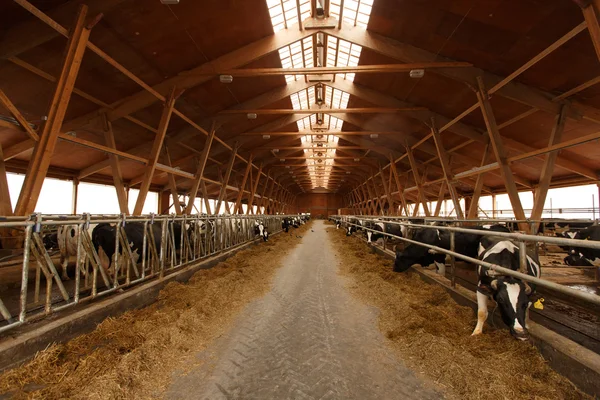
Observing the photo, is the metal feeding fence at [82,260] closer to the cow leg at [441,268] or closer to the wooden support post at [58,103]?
the wooden support post at [58,103]

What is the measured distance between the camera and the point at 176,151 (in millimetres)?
20188

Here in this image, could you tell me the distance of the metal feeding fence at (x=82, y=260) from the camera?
3.67 meters

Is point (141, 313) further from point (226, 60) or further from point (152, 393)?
point (226, 60)

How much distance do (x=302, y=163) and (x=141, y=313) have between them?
31124 millimetres

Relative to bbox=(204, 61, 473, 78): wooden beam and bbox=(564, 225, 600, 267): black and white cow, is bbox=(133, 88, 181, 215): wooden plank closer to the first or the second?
bbox=(204, 61, 473, 78): wooden beam

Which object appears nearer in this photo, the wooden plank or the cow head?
the cow head

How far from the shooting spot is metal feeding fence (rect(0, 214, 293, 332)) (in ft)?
12.0

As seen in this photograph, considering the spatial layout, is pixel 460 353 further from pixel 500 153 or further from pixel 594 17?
pixel 500 153

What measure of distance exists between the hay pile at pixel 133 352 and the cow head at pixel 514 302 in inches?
135


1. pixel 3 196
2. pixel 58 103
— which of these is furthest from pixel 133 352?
pixel 3 196

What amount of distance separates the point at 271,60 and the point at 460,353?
39.8 ft

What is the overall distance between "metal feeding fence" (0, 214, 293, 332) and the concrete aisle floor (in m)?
2.14

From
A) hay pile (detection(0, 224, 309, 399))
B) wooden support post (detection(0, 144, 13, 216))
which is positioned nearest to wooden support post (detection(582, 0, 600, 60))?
hay pile (detection(0, 224, 309, 399))

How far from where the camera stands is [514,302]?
10.9 feet
